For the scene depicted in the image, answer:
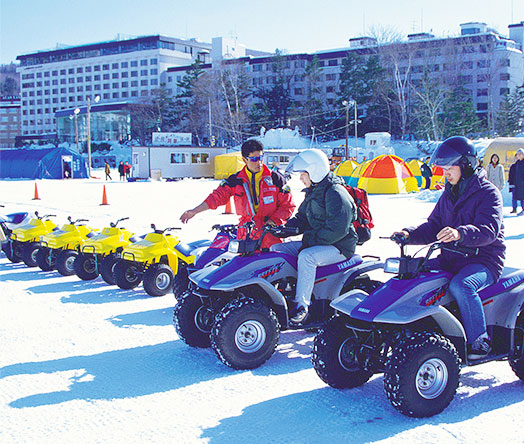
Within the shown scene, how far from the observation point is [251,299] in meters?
4.84

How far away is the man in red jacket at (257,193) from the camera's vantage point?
19.9ft

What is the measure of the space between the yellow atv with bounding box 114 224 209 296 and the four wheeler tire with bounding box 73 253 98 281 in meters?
0.76

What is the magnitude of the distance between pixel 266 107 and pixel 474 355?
267 ft

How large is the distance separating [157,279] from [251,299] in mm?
2941

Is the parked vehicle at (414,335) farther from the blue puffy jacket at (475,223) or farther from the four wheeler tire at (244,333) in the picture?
the four wheeler tire at (244,333)

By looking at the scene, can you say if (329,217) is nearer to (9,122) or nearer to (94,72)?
(94,72)

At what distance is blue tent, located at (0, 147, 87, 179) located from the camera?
46250mm

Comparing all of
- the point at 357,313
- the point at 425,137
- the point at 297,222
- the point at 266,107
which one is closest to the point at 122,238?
the point at 297,222

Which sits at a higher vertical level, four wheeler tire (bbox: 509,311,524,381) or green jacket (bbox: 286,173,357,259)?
green jacket (bbox: 286,173,357,259)

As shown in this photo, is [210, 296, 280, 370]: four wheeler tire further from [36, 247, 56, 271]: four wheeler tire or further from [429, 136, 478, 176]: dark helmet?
[36, 247, 56, 271]: four wheeler tire

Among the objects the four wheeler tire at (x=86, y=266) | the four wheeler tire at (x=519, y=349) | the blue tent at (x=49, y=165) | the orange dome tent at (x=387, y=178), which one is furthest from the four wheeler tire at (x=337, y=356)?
the blue tent at (x=49, y=165)

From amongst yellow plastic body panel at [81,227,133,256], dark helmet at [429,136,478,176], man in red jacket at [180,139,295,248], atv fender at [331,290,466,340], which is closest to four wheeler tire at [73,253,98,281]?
yellow plastic body panel at [81,227,133,256]

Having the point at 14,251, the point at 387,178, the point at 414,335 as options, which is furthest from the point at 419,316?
the point at 387,178

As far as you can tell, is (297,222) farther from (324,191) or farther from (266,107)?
(266,107)
